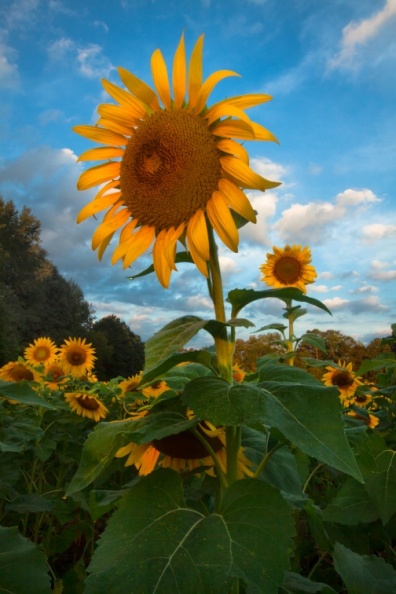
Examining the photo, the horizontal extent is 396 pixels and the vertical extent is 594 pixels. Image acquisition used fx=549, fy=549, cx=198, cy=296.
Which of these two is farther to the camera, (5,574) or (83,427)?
(83,427)

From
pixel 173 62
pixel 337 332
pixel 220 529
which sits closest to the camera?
pixel 220 529

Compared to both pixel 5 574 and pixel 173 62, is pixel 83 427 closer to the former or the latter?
pixel 5 574

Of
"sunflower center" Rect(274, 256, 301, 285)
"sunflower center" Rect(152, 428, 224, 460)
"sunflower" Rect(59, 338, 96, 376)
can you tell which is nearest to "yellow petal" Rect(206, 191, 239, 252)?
A: "sunflower center" Rect(152, 428, 224, 460)

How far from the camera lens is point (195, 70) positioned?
1.83 metres

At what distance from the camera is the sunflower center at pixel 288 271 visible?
5.25 metres

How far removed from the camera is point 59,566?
3.95 meters

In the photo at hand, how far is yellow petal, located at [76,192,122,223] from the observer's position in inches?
79.0

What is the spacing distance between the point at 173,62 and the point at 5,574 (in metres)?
1.76

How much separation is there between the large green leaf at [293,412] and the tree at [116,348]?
2972 cm

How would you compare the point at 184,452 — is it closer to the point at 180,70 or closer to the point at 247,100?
the point at 247,100

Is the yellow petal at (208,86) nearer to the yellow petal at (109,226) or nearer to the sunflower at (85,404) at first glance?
the yellow petal at (109,226)

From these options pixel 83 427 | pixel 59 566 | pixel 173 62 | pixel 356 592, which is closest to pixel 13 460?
pixel 59 566

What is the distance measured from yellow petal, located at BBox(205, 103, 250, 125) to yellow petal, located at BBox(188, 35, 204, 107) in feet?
0.28

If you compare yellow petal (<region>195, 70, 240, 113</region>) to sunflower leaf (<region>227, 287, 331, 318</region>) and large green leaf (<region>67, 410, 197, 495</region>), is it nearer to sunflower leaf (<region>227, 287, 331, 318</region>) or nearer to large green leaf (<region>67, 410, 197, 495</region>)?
sunflower leaf (<region>227, 287, 331, 318</region>)
